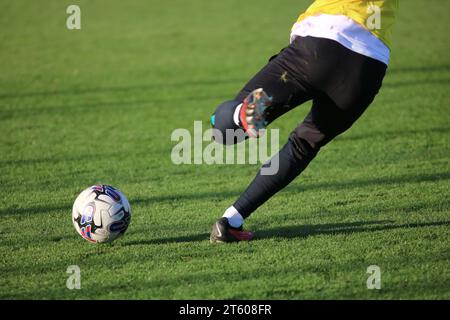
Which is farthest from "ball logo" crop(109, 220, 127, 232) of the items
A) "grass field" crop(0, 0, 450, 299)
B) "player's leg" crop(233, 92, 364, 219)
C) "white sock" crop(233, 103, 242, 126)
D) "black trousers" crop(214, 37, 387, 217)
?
"white sock" crop(233, 103, 242, 126)

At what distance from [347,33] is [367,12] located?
0.65 feet

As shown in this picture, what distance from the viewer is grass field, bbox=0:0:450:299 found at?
406 centimetres

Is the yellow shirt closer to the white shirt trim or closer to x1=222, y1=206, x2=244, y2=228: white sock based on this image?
the white shirt trim

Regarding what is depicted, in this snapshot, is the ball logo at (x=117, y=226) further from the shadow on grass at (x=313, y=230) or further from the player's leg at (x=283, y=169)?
the player's leg at (x=283, y=169)

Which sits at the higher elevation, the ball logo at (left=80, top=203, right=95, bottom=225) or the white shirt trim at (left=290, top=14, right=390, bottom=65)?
the white shirt trim at (left=290, top=14, right=390, bottom=65)

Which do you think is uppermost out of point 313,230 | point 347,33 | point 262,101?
point 347,33

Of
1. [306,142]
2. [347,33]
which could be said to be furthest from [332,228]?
[347,33]

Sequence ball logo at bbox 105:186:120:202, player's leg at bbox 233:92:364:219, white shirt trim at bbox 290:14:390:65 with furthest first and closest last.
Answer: ball logo at bbox 105:186:120:202
player's leg at bbox 233:92:364:219
white shirt trim at bbox 290:14:390:65

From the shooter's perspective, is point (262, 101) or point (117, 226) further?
point (117, 226)

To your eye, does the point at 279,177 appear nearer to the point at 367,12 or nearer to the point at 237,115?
the point at 237,115

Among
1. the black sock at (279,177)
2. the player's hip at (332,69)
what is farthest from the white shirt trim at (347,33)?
the black sock at (279,177)

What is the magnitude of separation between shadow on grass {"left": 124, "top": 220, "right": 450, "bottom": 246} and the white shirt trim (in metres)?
1.42

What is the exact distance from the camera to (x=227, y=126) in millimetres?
4039
